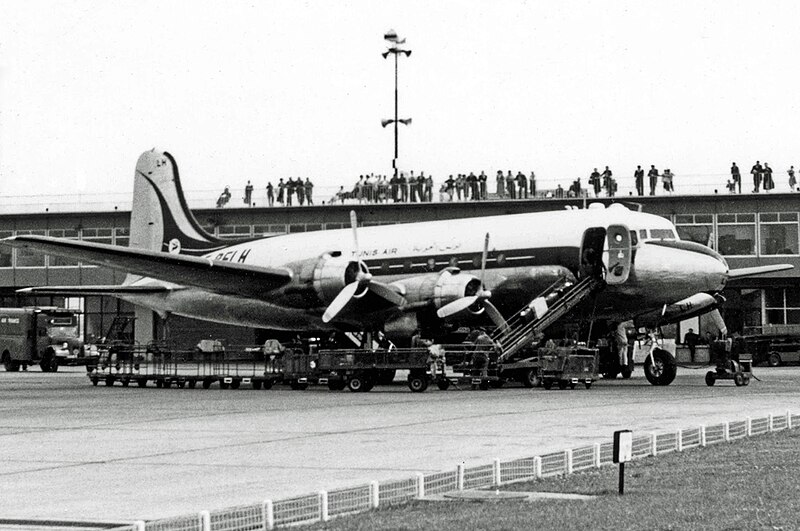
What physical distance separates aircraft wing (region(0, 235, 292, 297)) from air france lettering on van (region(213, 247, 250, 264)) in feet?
9.85

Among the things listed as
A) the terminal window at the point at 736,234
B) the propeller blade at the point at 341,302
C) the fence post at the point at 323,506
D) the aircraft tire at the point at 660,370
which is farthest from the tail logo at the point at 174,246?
the fence post at the point at 323,506

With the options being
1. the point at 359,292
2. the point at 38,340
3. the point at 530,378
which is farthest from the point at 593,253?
the point at 38,340

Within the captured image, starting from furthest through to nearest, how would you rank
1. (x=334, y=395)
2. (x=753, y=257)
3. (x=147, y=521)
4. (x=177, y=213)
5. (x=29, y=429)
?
1. (x=753, y=257)
2. (x=177, y=213)
3. (x=334, y=395)
4. (x=29, y=429)
5. (x=147, y=521)

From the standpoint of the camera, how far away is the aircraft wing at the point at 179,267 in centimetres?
3550

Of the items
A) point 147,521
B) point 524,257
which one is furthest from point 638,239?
point 147,521

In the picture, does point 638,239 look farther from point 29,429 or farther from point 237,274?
point 29,429

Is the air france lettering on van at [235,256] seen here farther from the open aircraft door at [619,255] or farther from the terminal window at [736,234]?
the terminal window at [736,234]

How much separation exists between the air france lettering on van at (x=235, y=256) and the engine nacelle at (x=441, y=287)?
312 inches

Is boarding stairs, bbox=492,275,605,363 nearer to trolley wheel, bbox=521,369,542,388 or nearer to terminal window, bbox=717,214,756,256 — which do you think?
trolley wheel, bbox=521,369,542,388

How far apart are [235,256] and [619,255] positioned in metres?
14.9

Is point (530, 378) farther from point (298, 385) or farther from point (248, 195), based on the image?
Answer: point (248, 195)

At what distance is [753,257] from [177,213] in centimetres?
3307

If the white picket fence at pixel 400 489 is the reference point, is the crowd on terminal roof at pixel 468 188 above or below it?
above

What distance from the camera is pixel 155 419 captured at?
2314 centimetres
